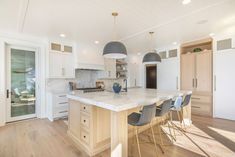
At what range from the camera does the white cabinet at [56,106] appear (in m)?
4.09

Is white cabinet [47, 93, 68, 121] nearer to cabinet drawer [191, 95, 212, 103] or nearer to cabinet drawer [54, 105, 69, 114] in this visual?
cabinet drawer [54, 105, 69, 114]

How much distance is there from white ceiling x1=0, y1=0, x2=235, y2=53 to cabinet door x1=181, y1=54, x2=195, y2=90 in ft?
3.35

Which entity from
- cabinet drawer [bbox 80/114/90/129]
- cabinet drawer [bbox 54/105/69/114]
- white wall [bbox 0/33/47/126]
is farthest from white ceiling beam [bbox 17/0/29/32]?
cabinet drawer [bbox 54/105/69/114]

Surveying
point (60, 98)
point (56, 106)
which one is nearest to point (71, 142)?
point (56, 106)

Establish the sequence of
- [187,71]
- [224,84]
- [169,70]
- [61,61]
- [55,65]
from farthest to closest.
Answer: [169,70] < [187,71] < [61,61] < [55,65] < [224,84]

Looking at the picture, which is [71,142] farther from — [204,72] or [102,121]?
[204,72]

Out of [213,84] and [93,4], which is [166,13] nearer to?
[93,4]

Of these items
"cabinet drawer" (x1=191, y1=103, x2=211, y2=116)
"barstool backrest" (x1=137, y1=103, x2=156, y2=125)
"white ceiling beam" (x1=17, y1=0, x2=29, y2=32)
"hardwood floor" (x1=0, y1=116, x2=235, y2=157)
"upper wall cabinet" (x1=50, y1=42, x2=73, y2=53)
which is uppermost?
"white ceiling beam" (x1=17, y1=0, x2=29, y2=32)

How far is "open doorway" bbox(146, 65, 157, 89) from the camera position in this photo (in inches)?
262

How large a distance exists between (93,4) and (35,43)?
2.82 metres

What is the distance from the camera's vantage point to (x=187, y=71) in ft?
16.3

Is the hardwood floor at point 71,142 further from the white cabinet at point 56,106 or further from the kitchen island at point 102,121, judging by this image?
the white cabinet at point 56,106

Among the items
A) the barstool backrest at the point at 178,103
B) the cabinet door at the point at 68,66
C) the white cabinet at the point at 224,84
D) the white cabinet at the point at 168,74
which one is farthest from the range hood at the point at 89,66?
the white cabinet at the point at 224,84

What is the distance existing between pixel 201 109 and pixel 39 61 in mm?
Result: 5717
